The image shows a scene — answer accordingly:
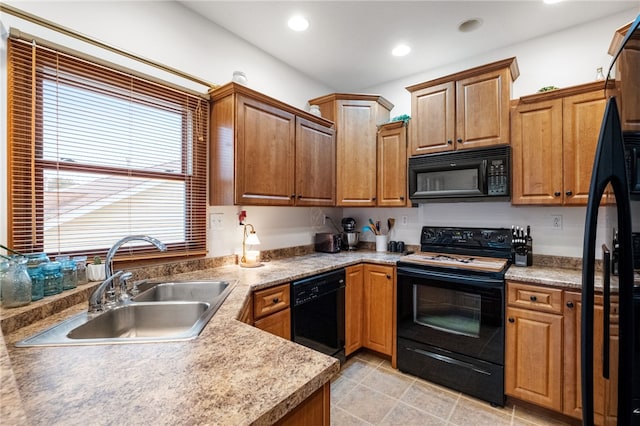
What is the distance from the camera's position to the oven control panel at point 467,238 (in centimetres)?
242

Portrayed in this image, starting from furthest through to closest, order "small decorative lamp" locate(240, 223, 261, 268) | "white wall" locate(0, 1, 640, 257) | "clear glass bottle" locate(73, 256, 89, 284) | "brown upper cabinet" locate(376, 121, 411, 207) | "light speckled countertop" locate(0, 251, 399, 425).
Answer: "brown upper cabinet" locate(376, 121, 411, 207), "small decorative lamp" locate(240, 223, 261, 268), "white wall" locate(0, 1, 640, 257), "clear glass bottle" locate(73, 256, 89, 284), "light speckled countertop" locate(0, 251, 399, 425)

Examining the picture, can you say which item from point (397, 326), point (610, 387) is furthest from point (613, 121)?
point (397, 326)

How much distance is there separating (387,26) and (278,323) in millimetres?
2331

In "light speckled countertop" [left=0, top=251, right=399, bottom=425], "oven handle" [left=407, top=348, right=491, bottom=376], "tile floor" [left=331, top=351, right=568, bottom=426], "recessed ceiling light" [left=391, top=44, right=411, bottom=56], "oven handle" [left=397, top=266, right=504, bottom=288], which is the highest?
"recessed ceiling light" [left=391, top=44, right=411, bottom=56]

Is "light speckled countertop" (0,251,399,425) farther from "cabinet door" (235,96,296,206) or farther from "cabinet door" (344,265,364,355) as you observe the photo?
"cabinet door" (344,265,364,355)

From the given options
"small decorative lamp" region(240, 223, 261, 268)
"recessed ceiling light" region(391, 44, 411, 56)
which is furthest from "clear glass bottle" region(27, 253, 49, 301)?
"recessed ceiling light" region(391, 44, 411, 56)

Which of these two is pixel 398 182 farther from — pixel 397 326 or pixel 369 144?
pixel 397 326

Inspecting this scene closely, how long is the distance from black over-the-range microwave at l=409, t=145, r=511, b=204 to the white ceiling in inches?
37.6

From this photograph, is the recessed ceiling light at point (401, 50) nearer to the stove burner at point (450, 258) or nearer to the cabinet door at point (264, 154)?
the cabinet door at point (264, 154)

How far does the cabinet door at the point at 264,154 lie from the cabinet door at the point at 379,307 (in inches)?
38.6

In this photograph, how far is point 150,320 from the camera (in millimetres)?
1432

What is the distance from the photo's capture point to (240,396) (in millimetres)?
699

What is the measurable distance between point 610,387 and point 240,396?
0.94 m

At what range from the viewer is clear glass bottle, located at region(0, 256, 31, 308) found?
1.12 metres
